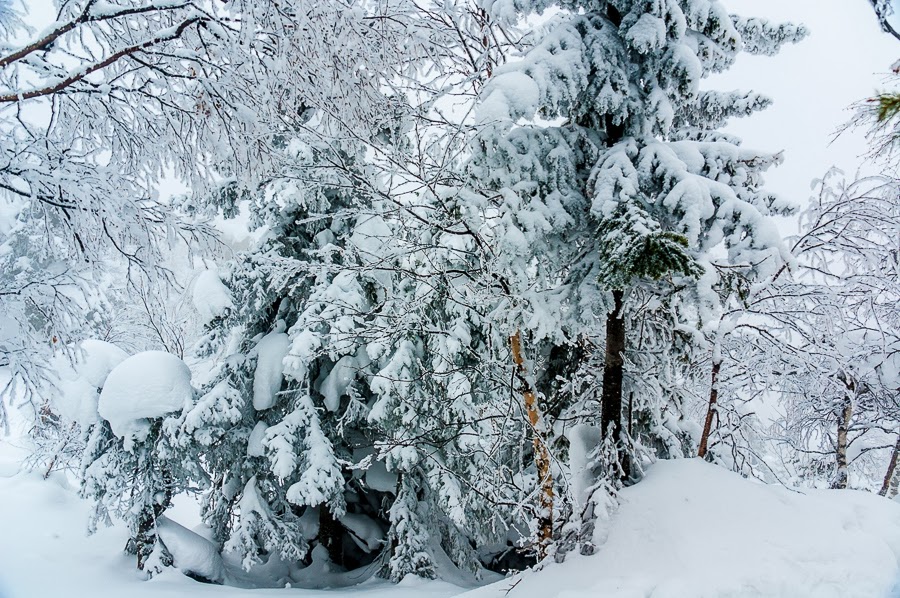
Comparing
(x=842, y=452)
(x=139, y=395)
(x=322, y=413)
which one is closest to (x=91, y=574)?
(x=139, y=395)

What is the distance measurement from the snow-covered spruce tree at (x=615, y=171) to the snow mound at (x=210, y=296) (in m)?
Answer: 5.57

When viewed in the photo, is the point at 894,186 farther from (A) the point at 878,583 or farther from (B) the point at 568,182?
(A) the point at 878,583

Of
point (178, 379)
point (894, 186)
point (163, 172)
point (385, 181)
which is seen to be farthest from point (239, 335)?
point (894, 186)

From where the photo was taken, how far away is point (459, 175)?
4.96m

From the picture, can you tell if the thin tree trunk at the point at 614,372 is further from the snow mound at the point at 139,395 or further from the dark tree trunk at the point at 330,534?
the snow mound at the point at 139,395

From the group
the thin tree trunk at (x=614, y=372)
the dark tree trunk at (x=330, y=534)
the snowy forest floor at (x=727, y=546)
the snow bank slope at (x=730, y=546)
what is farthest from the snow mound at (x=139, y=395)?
the thin tree trunk at (x=614, y=372)

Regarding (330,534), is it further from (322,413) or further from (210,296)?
(210,296)

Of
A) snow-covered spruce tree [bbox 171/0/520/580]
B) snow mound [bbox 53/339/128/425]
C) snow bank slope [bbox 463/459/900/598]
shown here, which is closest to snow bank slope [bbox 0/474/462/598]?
snow-covered spruce tree [bbox 171/0/520/580]

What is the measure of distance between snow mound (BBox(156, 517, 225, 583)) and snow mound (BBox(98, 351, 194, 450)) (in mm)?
1648

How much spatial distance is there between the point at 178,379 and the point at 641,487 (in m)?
7.92

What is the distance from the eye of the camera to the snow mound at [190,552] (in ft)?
28.3

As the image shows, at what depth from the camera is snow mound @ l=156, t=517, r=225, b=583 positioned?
8.62 meters

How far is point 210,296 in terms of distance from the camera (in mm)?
8406

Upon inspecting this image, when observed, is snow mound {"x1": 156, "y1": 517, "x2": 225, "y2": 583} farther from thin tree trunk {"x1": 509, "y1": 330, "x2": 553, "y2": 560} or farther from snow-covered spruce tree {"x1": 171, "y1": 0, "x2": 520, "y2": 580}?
thin tree trunk {"x1": 509, "y1": 330, "x2": 553, "y2": 560}
